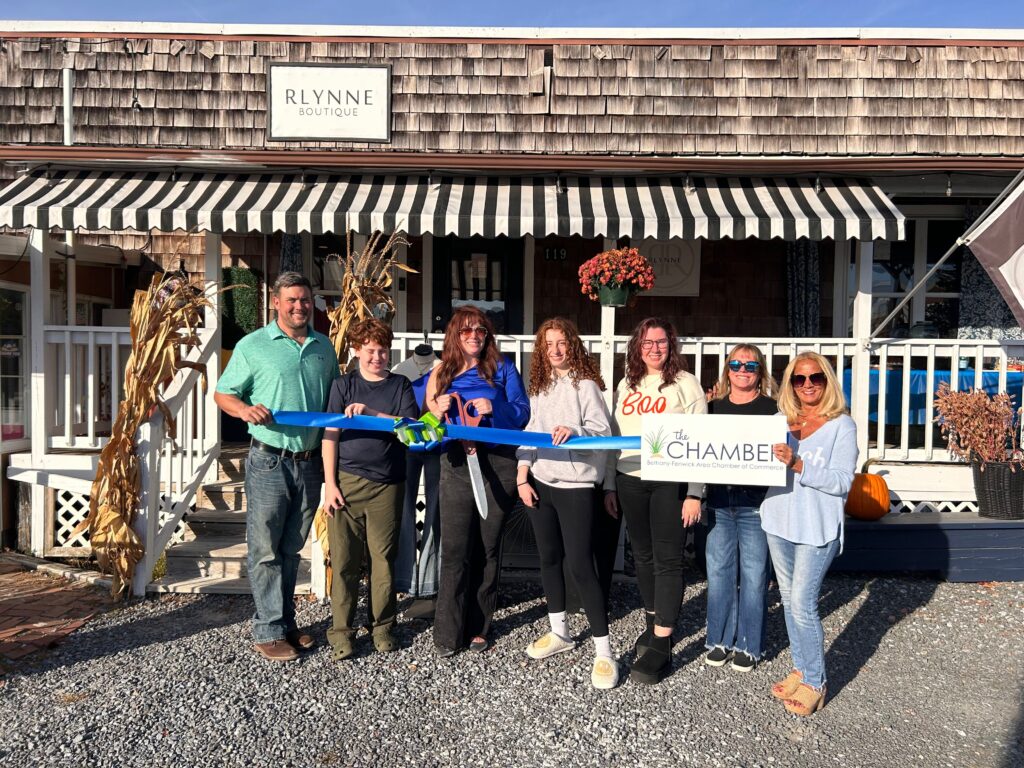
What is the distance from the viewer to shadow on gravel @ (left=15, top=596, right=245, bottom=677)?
3.87 meters

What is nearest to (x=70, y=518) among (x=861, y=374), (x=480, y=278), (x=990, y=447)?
(x=480, y=278)

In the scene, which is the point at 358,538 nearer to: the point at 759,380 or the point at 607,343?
the point at 759,380

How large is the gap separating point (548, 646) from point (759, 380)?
5.50 ft

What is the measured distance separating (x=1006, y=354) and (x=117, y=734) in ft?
20.2

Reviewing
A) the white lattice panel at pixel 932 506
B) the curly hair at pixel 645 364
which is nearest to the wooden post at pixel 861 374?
the white lattice panel at pixel 932 506

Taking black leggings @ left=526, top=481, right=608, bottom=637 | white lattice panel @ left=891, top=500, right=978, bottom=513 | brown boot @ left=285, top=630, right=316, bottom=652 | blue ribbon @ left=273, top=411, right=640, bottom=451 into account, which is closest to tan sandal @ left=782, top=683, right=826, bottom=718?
black leggings @ left=526, top=481, right=608, bottom=637

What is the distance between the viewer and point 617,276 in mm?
5555

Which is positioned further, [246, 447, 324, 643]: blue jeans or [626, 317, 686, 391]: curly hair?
[246, 447, 324, 643]: blue jeans

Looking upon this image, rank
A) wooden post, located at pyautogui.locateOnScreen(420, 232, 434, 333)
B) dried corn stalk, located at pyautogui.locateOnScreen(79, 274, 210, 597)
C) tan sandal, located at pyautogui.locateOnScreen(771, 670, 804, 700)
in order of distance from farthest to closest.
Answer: wooden post, located at pyautogui.locateOnScreen(420, 232, 434, 333)
dried corn stalk, located at pyautogui.locateOnScreen(79, 274, 210, 597)
tan sandal, located at pyautogui.locateOnScreen(771, 670, 804, 700)

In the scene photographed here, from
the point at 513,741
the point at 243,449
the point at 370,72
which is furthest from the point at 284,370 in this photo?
the point at 370,72

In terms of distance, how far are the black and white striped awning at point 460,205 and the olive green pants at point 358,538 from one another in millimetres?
2731

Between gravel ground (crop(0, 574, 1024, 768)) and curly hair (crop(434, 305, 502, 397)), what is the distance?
1407 mm

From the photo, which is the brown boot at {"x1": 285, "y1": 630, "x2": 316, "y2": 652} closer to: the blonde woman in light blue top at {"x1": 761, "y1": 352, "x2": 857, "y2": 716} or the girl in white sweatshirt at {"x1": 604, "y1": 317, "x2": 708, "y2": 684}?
the girl in white sweatshirt at {"x1": 604, "y1": 317, "x2": 708, "y2": 684}

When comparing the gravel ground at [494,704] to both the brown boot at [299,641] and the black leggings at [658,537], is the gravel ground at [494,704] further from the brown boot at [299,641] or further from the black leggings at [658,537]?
the black leggings at [658,537]
